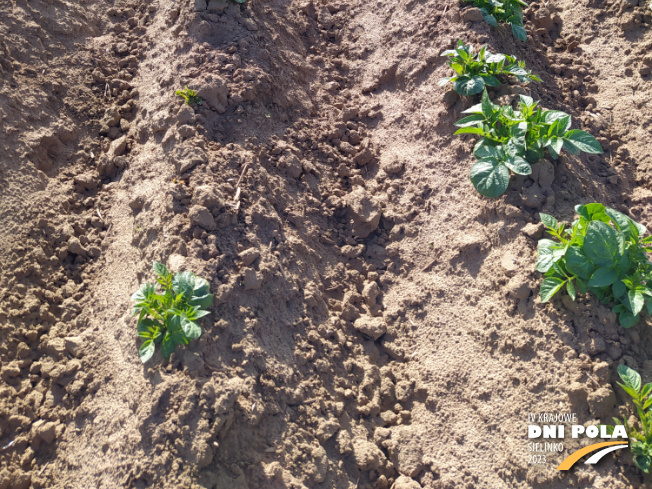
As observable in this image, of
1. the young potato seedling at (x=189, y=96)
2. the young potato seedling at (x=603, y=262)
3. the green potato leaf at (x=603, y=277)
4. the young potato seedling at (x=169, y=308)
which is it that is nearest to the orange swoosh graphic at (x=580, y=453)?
the young potato seedling at (x=603, y=262)

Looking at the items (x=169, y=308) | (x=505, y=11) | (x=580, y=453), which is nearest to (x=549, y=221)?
(x=580, y=453)

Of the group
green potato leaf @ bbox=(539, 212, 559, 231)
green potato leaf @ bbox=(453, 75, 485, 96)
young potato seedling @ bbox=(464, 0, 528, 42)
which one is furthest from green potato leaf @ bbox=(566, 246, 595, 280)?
young potato seedling @ bbox=(464, 0, 528, 42)

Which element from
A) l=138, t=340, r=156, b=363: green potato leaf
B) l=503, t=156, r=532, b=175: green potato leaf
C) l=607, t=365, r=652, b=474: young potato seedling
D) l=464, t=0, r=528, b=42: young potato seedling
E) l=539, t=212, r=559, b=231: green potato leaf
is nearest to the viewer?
l=607, t=365, r=652, b=474: young potato seedling

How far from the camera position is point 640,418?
218 centimetres

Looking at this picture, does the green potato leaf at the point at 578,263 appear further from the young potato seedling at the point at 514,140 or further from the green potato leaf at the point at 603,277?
the young potato seedling at the point at 514,140

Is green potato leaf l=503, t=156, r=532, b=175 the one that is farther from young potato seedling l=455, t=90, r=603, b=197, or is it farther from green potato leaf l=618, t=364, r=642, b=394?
Result: green potato leaf l=618, t=364, r=642, b=394

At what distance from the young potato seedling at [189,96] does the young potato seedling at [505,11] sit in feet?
6.69

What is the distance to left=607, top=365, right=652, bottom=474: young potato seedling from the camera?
207 cm

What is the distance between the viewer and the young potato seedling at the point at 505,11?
3338 millimetres

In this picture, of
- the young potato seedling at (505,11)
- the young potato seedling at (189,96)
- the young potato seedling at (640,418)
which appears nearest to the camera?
the young potato seedling at (640,418)

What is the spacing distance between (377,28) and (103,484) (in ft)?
11.8

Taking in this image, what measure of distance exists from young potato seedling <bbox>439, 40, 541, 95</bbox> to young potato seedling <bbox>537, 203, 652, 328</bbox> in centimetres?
103

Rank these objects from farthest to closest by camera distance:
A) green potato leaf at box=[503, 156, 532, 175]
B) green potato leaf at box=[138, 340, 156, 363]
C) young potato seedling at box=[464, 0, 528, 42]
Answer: young potato seedling at box=[464, 0, 528, 42]
green potato leaf at box=[503, 156, 532, 175]
green potato leaf at box=[138, 340, 156, 363]

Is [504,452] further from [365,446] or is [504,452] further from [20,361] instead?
[20,361]
